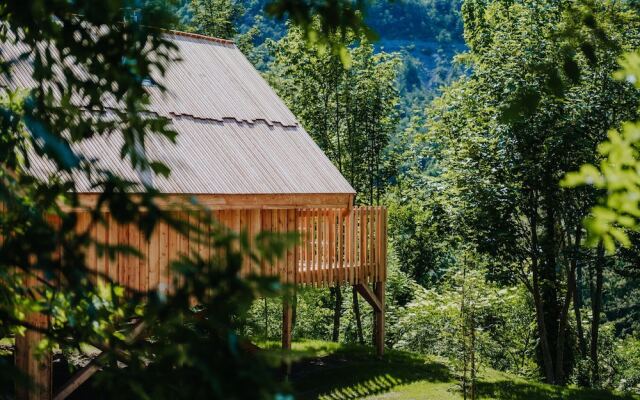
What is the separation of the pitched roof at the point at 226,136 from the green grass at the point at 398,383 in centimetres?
300

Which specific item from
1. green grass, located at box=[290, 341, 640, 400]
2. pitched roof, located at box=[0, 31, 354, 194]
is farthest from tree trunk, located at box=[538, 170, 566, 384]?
pitched roof, located at box=[0, 31, 354, 194]

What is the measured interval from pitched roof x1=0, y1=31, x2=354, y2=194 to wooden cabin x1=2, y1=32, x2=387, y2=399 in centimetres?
2

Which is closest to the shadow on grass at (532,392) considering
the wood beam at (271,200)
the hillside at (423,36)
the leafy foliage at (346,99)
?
the wood beam at (271,200)

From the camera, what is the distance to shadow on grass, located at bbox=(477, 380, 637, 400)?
12750 mm

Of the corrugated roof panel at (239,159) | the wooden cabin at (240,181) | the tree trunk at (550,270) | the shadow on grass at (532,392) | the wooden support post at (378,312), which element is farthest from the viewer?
the tree trunk at (550,270)

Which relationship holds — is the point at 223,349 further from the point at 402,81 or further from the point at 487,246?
the point at 402,81

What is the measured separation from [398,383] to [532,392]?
2.30 m

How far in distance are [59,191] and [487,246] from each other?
13.0 meters

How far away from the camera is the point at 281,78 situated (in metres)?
28.3

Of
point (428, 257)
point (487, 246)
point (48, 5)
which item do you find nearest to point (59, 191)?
point (48, 5)

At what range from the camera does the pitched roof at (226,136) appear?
10516 millimetres

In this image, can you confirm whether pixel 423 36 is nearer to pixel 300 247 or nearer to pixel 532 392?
pixel 300 247

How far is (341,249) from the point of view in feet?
46.8

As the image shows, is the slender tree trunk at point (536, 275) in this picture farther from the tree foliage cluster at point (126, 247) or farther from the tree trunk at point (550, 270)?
the tree foliage cluster at point (126, 247)
